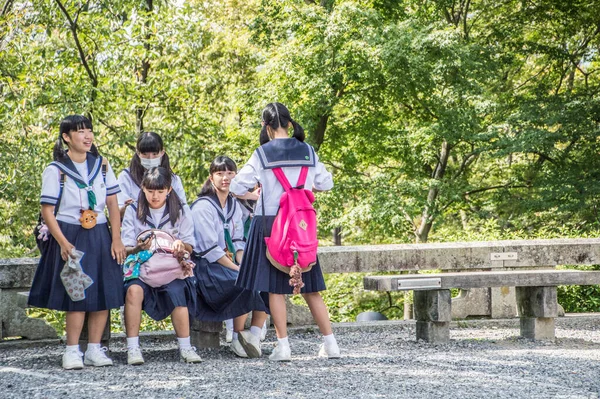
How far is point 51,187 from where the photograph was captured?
5078mm

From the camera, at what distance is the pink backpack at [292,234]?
5.14 metres

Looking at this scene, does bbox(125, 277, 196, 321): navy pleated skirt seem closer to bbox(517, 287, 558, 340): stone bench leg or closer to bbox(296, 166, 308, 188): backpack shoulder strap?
bbox(296, 166, 308, 188): backpack shoulder strap

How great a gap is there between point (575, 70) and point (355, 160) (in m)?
5.93

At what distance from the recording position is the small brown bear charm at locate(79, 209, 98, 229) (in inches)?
202

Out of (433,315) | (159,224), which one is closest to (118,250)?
(159,224)

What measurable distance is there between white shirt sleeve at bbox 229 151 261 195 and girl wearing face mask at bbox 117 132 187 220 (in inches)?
24.2

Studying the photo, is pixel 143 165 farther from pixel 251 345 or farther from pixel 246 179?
pixel 251 345

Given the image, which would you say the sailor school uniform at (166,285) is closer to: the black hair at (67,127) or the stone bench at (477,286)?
the black hair at (67,127)

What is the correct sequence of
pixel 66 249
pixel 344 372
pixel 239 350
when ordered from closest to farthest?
pixel 344 372 → pixel 66 249 → pixel 239 350

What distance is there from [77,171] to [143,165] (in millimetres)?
622

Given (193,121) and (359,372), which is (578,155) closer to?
(193,121)

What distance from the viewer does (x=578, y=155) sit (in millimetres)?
15383

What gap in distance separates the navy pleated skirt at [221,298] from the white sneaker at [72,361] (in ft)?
3.08

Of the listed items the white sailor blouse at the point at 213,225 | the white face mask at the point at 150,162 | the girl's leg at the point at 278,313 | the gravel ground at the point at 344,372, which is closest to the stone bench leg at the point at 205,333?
the gravel ground at the point at 344,372
